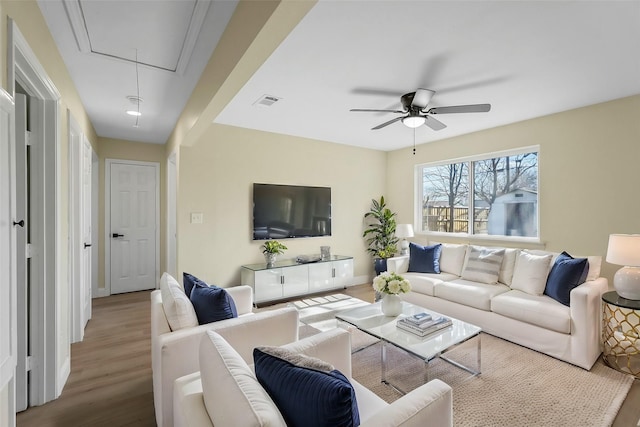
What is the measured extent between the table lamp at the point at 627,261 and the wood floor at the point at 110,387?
694 mm

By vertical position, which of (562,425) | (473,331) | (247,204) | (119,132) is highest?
(119,132)

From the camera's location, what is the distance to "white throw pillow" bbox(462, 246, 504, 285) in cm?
356

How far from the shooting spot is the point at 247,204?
440 centimetres

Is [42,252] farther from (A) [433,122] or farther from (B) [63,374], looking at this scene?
(A) [433,122]

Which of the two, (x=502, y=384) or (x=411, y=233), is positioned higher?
(x=411, y=233)

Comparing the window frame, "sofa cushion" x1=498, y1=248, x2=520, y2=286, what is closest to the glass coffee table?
"sofa cushion" x1=498, y1=248, x2=520, y2=286

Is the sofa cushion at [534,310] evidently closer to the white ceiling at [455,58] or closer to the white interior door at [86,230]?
the white ceiling at [455,58]

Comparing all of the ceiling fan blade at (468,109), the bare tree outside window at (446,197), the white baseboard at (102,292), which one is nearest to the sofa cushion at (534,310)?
the bare tree outside window at (446,197)

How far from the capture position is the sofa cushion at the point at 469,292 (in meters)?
3.21

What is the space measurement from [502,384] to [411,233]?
8.87ft

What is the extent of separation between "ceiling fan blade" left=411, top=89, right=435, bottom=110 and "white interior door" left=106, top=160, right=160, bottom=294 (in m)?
4.31

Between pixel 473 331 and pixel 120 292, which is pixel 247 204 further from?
pixel 473 331

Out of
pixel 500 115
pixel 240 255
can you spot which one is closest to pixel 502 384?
pixel 500 115

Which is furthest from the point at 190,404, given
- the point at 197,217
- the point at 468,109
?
the point at 197,217
